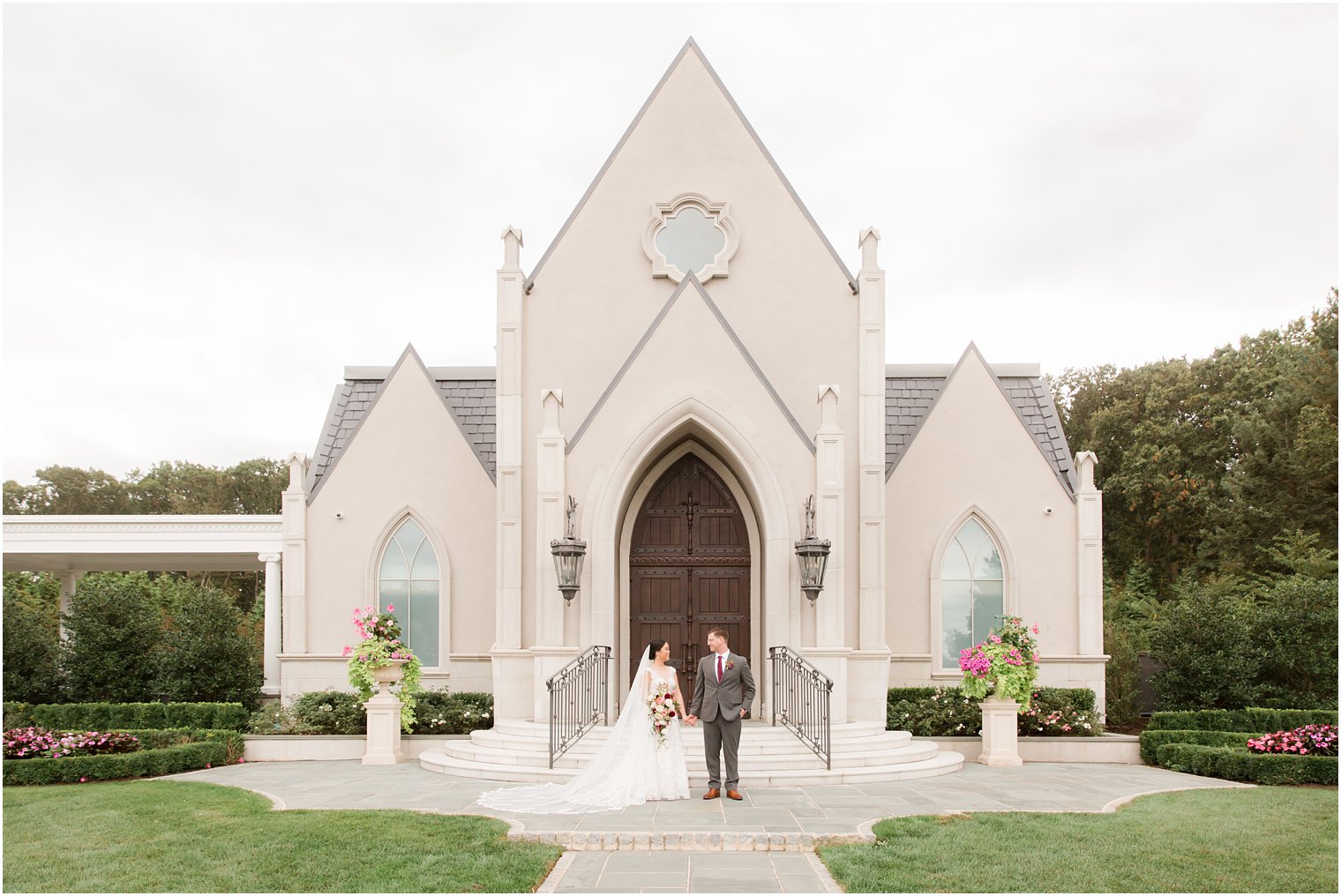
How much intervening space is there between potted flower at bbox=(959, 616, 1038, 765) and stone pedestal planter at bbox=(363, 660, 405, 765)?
8757 mm

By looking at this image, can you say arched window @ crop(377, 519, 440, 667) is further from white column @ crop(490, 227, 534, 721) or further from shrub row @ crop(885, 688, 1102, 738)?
shrub row @ crop(885, 688, 1102, 738)

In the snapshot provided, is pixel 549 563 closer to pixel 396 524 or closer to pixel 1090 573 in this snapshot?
Answer: pixel 396 524

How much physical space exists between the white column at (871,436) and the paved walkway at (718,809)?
10.1 ft

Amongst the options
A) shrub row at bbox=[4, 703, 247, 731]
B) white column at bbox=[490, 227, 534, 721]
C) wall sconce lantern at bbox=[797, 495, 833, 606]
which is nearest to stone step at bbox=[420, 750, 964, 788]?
white column at bbox=[490, 227, 534, 721]

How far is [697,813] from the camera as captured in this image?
37.4 ft

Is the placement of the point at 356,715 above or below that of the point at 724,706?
below

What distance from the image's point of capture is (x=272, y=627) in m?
21.7

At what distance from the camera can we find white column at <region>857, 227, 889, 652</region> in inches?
693

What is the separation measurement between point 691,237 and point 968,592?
26.5 feet

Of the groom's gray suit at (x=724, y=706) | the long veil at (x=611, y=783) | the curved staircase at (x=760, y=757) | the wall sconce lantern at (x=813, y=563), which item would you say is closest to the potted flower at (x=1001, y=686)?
the curved staircase at (x=760, y=757)

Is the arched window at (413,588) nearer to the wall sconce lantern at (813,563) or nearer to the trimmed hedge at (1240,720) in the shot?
the wall sconce lantern at (813,563)

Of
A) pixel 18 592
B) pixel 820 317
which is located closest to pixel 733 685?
pixel 820 317

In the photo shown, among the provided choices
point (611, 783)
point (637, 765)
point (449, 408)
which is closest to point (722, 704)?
point (637, 765)

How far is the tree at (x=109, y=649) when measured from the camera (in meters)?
20.0
